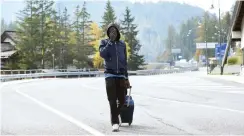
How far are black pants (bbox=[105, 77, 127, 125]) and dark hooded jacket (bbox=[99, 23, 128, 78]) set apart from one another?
13 cm

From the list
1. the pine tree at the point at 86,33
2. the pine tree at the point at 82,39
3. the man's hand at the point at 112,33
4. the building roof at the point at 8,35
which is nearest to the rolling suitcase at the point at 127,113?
the man's hand at the point at 112,33

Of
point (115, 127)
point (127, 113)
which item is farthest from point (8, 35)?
point (115, 127)

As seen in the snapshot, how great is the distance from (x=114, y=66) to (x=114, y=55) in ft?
0.59

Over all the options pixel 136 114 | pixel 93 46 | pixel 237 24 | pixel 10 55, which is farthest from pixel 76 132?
pixel 93 46

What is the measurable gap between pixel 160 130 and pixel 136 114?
257 cm

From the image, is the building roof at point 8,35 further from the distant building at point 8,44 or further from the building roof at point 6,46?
the building roof at point 6,46

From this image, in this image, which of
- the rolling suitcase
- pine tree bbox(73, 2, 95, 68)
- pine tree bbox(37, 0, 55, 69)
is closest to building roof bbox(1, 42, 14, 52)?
pine tree bbox(37, 0, 55, 69)

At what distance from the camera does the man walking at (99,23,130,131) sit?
728 centimetres

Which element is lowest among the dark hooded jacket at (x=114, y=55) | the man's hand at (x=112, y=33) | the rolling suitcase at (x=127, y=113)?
the rolling suitcase at (x=127, y=113)

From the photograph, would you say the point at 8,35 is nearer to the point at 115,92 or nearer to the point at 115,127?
the point at 115,92

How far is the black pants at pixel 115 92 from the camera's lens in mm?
7289

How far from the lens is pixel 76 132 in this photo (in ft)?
22.9

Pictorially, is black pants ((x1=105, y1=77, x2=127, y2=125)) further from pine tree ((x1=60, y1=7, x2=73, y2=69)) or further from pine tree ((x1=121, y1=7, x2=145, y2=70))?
pine tree ((x1=121, y1=7, x2=145, y2=70))

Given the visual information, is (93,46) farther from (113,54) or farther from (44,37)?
(113,54)
